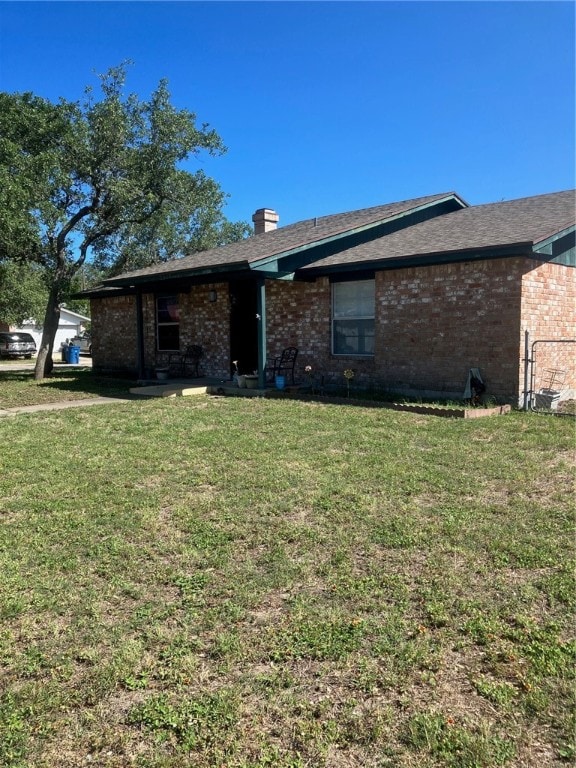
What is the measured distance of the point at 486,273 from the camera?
382 inches

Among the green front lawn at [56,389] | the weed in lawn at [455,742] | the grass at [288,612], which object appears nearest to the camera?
the weed in lawn at [455,742]

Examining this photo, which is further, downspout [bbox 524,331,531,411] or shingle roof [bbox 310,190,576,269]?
shingle roof [bbox 310,190,576,269]

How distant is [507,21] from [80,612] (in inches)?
376

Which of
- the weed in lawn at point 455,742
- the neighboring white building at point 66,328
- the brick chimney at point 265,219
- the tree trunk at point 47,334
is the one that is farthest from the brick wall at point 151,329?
the neighboring white building at point 66,328

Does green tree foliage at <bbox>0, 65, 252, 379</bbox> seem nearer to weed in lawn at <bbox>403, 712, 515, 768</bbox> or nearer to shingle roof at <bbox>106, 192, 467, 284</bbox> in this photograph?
shingle roof at <bbox>106, 192, 467, 284</bbox>

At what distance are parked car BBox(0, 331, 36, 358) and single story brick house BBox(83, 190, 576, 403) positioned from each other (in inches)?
846

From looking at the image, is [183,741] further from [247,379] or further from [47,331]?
[47,331]

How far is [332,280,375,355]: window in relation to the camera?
11664 millimetres

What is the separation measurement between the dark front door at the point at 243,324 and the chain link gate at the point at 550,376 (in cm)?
725

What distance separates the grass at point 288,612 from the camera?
7.49 ft

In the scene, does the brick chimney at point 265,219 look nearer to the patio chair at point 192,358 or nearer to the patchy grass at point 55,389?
the patio chair at point 192,358

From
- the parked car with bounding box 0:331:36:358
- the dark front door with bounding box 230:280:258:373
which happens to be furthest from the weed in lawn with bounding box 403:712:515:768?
the parked car with bounding box 0:331:36:358

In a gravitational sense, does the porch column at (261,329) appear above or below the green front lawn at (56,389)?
above

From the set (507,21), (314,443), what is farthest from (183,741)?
(507,21)
